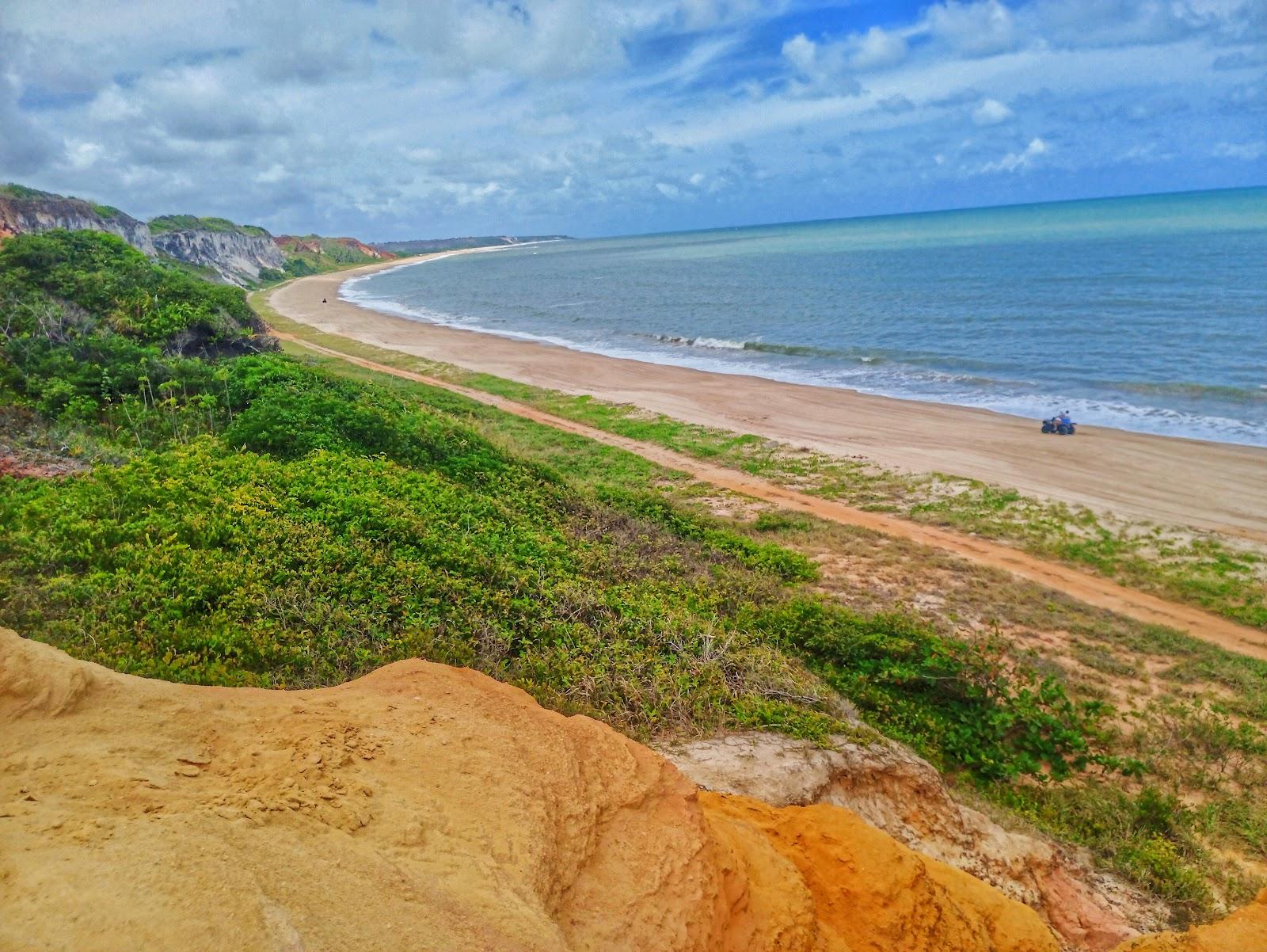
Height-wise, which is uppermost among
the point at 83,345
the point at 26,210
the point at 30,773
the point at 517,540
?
the point at 26,210

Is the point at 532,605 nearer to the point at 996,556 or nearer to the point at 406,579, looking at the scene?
the point at 406,579

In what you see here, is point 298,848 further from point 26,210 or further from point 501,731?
point 26,210

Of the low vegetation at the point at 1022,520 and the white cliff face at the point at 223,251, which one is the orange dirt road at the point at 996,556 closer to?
the low vegetation at the point at 1022,520

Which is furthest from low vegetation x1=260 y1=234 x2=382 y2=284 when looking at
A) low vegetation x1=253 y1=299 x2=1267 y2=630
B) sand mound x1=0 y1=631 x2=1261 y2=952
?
sand mound x1=0 y1=631 x2=1261 y2=952

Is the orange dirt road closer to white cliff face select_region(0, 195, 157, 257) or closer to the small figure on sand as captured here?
the small figure on sand

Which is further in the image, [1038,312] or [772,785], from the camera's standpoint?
[1038,312]

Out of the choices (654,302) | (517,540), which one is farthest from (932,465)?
(654,302)
